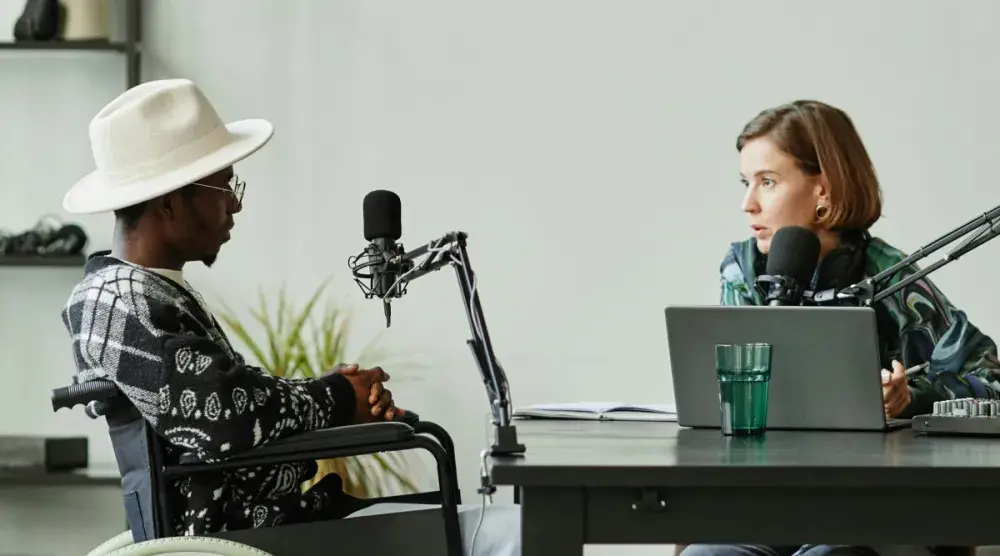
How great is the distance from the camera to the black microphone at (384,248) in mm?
1598

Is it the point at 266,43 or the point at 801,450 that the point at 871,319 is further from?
the point at 266,43

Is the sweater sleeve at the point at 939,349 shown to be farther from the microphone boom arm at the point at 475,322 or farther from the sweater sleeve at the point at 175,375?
the sweater sleeve at the point at 175,375

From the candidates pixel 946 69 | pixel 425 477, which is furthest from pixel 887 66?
pixel 425 477

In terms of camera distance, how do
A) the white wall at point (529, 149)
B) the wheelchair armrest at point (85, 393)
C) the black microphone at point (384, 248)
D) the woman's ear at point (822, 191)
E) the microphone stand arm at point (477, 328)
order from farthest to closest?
the white wall at point (529, 149)
the woman's ear at point (822, 191)
the wheelchair armrest at point (85, 393)
the black microphone at point (384, 248)
the microphone stand arm at point (477, 328)

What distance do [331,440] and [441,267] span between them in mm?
468

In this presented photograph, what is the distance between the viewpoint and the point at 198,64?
12.5 feet

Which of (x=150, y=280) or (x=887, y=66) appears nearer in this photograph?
(x=150, y=280)

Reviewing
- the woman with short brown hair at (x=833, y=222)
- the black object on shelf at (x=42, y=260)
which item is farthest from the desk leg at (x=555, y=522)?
the black object on shelf at (x=42, y=260)

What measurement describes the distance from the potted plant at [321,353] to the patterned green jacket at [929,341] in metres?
1.36

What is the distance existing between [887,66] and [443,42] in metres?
1.38

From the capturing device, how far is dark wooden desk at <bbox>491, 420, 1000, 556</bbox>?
132 centimetres

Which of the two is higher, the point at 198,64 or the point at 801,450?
the point at 198,64

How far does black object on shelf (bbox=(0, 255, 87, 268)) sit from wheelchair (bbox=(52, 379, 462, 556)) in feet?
5.77

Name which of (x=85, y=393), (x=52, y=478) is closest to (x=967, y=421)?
(x=85, y=393)
